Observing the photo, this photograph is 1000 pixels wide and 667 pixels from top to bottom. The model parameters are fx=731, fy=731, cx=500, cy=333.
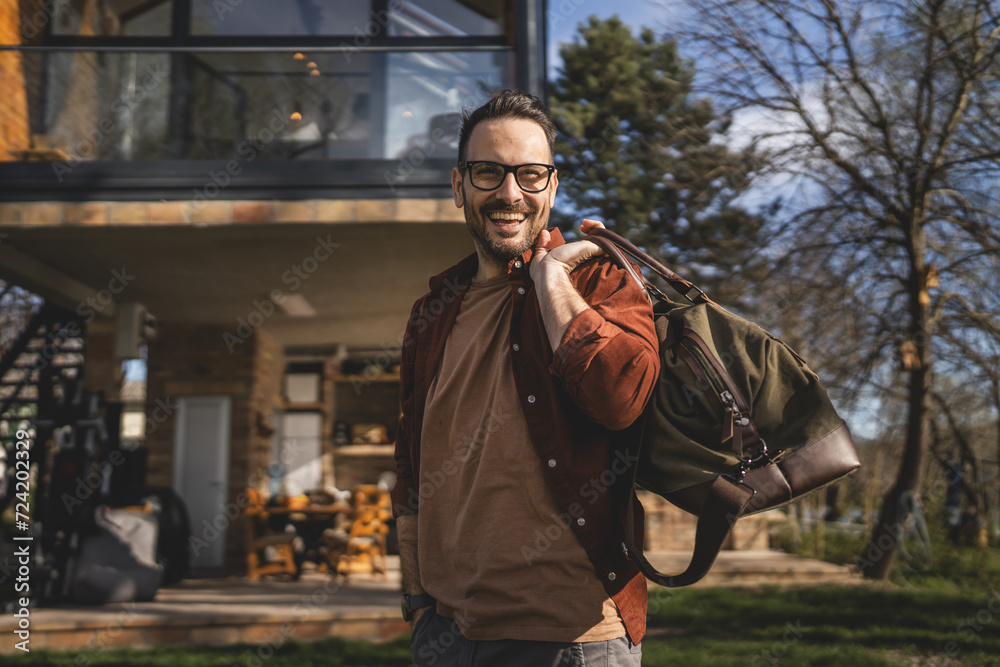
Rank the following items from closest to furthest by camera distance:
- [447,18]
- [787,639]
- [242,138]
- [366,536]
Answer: [787,639], [242,138], [447,18], [366,536]

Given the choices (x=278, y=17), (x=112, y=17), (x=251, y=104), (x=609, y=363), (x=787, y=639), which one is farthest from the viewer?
(x=112, y=17)

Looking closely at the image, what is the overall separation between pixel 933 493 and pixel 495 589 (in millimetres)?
8354

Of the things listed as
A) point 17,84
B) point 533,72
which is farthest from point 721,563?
point 17,84

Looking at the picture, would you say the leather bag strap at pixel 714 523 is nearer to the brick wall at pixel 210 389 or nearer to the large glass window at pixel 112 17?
the large glass window at pixel 112 17

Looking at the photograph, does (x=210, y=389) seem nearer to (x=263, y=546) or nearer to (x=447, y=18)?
(x=263, y=546)

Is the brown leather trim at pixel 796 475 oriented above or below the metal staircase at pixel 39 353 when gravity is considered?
below

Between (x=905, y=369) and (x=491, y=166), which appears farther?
(x=905, y=369)

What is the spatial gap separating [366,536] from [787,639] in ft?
15.5

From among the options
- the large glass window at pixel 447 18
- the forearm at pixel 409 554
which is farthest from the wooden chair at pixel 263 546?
the forearm at pixel 409 554

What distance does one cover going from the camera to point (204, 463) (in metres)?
8.80

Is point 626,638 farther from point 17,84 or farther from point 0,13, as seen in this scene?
point 0,13

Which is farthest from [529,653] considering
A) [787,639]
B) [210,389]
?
[210,389]

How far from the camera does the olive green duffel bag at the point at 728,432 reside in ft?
3.80

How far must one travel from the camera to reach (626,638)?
1.21 metres
